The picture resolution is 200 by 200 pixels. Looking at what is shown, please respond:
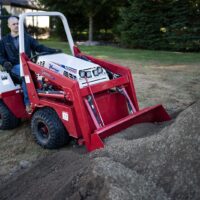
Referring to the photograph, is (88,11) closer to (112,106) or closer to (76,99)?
(112,106)

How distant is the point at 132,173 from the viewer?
3.28 m

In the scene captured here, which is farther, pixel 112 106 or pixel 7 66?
pixel 7 66

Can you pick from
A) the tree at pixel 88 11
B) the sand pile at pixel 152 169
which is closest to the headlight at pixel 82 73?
the sand pile at pixel 152 169

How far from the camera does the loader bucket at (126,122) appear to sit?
4.38 metres

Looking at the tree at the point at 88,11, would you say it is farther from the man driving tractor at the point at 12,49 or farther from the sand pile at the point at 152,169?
the sand pile at the point at 152,169

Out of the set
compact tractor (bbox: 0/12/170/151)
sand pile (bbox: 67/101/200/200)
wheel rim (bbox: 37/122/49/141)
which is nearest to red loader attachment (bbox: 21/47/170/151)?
compact tractor (bbox: 0/12/170/151)

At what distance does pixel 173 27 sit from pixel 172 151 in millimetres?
15349

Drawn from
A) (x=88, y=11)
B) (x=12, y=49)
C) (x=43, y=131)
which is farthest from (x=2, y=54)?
(x=88, y=11)

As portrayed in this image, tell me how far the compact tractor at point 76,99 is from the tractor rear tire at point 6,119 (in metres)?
0.11

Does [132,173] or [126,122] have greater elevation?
[126,122]

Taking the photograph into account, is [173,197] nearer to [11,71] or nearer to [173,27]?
[11,71]

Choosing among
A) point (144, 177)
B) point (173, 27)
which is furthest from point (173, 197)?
point (173, 27)

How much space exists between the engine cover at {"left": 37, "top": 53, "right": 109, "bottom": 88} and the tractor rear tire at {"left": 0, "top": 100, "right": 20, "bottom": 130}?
0.99m

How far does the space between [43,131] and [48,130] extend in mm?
245
